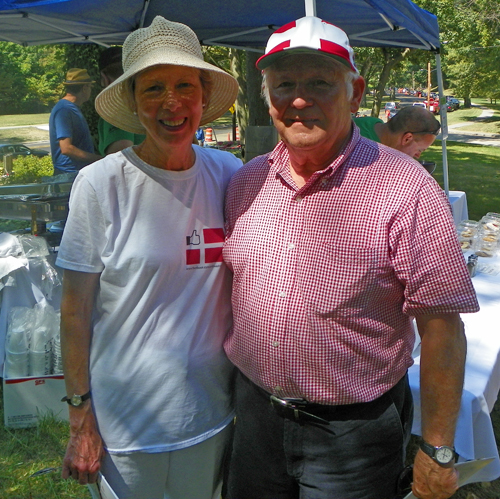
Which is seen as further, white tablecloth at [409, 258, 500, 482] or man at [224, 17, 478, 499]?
white tablecloth at [409, 258, 500, 482]

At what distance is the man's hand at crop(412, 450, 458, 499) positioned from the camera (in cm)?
144

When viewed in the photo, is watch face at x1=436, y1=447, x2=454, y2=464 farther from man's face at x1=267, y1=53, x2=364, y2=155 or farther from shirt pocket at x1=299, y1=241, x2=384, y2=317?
man's face at x1=267, y1=53, x2=364, y2=155

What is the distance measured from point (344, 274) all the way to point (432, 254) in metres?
0.22

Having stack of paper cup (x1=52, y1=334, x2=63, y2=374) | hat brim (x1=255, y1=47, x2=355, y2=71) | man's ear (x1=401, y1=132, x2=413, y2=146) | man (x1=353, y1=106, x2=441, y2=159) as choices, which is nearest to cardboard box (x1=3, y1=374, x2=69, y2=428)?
stack of paper cup (x1=52, y1=334, x2=63, y2=374)

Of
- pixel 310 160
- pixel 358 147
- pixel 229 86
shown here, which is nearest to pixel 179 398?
pixel 310 160

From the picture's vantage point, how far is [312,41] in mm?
1411

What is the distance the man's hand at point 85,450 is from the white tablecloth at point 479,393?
131 centimetres

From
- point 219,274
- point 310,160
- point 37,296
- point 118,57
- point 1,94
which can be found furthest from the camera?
point 1,94

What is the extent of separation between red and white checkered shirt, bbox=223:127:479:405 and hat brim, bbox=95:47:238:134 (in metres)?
0.40

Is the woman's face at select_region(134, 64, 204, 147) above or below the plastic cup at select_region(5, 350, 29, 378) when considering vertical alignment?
above

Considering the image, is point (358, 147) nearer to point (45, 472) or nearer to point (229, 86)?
point (229, 86)

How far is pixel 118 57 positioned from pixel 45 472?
268cm

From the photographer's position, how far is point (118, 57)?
Answer: 145 inches

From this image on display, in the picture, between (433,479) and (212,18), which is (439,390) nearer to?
(433,479)
